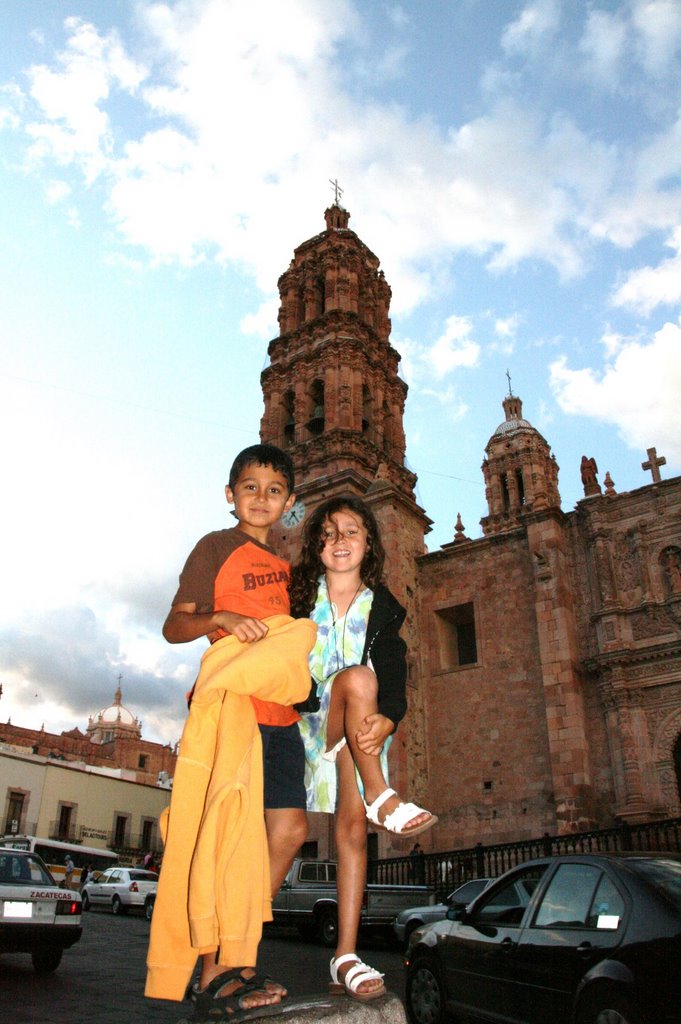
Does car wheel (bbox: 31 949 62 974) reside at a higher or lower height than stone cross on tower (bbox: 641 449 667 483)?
lower

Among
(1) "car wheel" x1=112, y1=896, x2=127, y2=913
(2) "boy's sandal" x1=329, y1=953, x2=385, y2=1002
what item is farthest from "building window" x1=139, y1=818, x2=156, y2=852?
(2) "boy's sandal" x1=329, y1=953, x2=385, y2=1002

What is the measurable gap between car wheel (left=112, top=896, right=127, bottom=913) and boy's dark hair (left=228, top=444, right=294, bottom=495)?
18601mm

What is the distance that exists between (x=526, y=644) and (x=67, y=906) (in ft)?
45.5

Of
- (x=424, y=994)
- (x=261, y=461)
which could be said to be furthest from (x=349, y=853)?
(x=424, y=994)

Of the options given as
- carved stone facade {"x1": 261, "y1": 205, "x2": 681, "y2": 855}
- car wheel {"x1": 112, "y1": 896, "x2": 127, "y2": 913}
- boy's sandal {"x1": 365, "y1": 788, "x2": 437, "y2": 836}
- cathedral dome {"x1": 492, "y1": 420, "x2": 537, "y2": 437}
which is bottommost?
car wheel {"x1": 112, "y1": 896, "x2": 127, "y2": 913}

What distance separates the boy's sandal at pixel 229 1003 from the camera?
247 cm

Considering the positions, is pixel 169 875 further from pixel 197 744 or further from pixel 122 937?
pixel 122 937

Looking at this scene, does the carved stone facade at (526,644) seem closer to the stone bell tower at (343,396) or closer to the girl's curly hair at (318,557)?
the stone bell tower at (343,396)

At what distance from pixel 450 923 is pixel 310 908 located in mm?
8306

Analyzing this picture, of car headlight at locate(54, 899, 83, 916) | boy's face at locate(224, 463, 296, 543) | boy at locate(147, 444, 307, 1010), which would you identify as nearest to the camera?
boy at locate(147, 444, 307, 1010)

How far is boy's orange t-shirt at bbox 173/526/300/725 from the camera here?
3.11 metres

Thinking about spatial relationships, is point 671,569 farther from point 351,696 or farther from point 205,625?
point 205,625

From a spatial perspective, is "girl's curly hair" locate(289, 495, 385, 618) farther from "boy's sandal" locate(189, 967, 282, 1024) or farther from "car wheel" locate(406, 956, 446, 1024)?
"car wheel" locate(406, 956, 446, 1024)

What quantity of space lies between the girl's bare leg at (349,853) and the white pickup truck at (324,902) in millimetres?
10397
